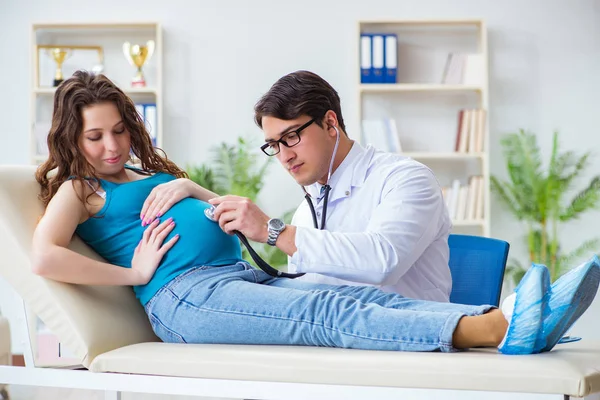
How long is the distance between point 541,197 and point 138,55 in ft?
8.87

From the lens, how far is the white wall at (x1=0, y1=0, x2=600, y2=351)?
16.4ft

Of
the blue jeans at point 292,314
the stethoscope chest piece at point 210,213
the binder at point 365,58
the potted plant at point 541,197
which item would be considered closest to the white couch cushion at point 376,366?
the blue jeans at point 292,314

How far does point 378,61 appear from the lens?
481 centimetres

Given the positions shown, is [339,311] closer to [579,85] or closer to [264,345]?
[264,345]

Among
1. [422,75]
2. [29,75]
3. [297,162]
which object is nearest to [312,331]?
[297,162]

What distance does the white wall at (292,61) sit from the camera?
→ 501cm

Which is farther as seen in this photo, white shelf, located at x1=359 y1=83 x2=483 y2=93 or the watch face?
white shelf, located at x1=359 y1=83 x2=483 y2=93

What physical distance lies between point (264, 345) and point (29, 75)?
405cm

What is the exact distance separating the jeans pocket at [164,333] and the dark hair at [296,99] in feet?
2.16

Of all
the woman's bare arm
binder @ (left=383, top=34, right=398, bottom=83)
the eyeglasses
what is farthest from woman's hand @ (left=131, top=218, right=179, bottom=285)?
binder @ (left=383, top=34, right=398, bottom=83)

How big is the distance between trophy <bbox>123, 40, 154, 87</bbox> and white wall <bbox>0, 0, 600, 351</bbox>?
0.17 metres

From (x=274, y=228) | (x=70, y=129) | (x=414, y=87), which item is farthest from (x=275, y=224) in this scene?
(x=414, y=87)

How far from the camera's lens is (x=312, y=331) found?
163cm

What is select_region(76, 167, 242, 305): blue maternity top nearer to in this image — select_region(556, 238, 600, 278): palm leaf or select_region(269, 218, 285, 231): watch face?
select_region(269, 218, 285, 231): watch face
